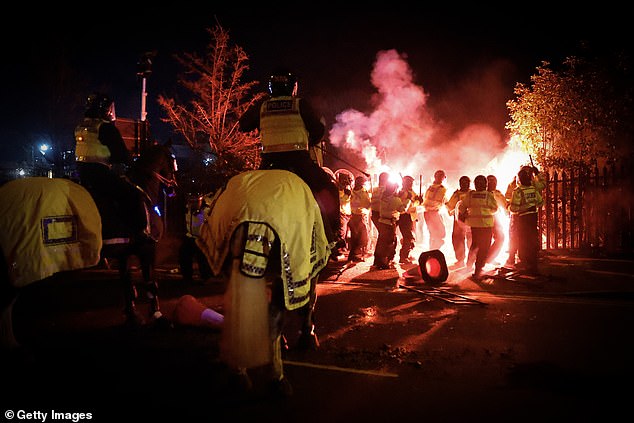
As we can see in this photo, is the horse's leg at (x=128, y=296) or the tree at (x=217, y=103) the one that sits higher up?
the tree at (x=217, y=103)

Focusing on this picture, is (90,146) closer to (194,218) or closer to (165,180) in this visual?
(165,180)

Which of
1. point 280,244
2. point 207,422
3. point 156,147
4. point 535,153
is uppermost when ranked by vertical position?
point 535,153

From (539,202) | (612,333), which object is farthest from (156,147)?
(539,202)

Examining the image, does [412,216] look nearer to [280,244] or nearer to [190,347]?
[190,347]

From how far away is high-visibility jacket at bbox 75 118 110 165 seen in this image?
5.55 metres

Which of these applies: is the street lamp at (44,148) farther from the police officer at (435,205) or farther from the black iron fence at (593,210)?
the black iron fence at (593,210)

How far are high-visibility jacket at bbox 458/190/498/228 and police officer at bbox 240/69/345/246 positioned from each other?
5.50 m

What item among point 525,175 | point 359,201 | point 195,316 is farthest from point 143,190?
Answer: point 525,175

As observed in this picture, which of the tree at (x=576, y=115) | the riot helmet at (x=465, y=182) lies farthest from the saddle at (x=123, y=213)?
the tree at (x=576, y=115)

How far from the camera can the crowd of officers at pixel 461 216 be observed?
911cm

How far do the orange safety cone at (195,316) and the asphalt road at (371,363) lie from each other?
10 cm

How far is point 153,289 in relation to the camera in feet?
19.7

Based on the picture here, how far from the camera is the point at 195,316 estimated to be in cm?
555

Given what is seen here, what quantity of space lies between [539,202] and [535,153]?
23.6ft
